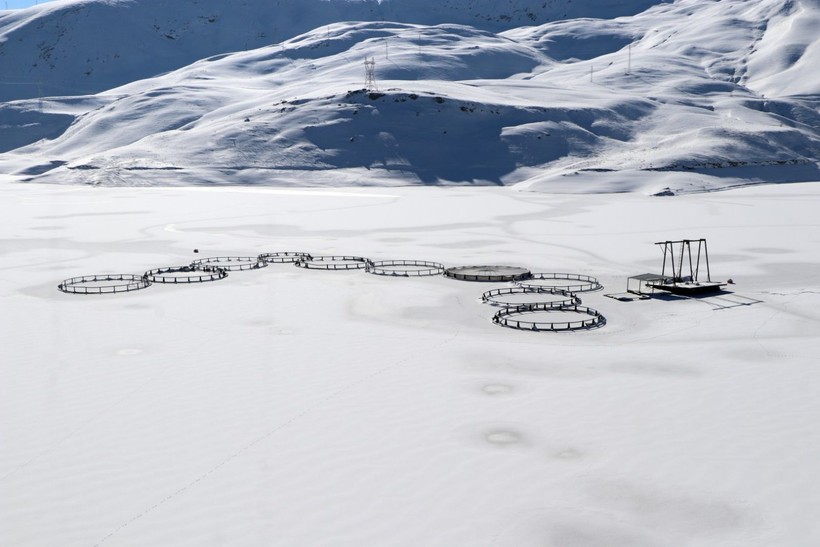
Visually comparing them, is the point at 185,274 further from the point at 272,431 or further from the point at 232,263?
the point at 272,431

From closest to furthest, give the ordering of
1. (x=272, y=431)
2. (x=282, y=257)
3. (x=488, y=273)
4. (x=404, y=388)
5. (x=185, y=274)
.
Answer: (x=272, y=431) → (x=404, y=388) → (x=488, y=273) → (x=185, y=274) → (x=282, y=257)

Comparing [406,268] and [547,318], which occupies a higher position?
[406,268]

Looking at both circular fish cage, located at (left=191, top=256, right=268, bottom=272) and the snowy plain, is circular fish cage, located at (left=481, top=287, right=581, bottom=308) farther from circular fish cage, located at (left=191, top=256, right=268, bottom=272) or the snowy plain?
circular fish cage, located at (left=191, top=256, right=268, bottom=272)

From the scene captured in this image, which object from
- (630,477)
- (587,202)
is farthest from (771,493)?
(587,202)

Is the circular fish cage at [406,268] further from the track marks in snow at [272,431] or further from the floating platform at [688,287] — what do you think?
the track marks in snow at [272,431]

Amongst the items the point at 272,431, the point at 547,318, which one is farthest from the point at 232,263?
the point at 272,431

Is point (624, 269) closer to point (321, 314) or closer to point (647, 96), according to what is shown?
point (321, 314)
